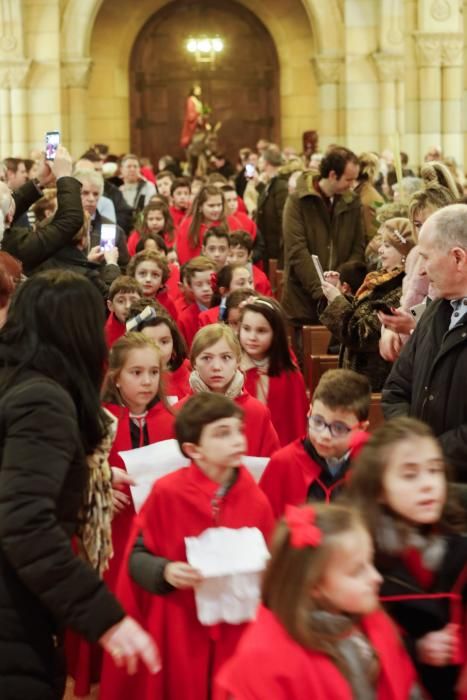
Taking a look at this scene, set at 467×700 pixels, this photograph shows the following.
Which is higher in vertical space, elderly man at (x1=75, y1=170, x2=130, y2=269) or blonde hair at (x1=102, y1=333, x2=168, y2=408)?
elderly man at (x1=75, y1=170, x2=130, y2=269)

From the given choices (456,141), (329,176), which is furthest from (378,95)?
(329,176)

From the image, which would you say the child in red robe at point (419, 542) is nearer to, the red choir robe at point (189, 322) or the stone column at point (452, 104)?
the red choir robe at point (189, 322)

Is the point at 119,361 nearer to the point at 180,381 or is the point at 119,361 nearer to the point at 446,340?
the point at 180,381

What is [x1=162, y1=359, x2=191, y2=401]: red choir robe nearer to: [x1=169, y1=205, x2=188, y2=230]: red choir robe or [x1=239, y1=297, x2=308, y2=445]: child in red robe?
[x1=239, y1=297, x2=308, y2=445]: child in red robe

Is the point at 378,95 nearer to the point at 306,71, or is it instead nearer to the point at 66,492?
the point at 306,71

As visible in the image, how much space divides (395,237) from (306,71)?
51.4ft

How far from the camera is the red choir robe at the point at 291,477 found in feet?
15.3

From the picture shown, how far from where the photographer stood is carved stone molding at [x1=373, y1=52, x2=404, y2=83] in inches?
743

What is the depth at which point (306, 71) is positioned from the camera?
2181cm

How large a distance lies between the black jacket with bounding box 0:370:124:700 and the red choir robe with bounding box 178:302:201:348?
5.04 m

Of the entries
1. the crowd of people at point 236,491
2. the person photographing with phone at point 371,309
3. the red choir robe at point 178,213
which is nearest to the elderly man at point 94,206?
the crowd of people at point 236,491

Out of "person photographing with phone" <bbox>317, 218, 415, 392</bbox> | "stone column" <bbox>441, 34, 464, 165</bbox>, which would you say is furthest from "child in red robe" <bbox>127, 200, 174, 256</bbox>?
"stone column" <bbox>441, 34, 464, 165</bbox>

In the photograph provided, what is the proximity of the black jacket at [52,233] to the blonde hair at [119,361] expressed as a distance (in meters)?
1.68

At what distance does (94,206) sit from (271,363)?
3398 millimetres
